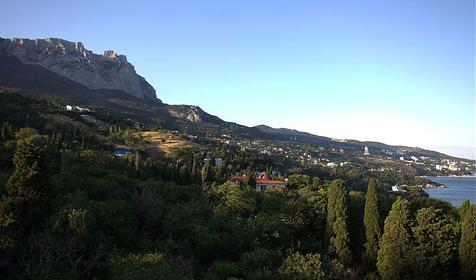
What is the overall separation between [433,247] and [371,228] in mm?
4594

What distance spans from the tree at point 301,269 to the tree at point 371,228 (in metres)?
7.84

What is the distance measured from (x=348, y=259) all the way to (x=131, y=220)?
1543 centimetres

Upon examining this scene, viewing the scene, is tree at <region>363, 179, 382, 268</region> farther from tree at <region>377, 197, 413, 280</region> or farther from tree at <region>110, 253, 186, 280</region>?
tree at <region>110, 253, 186, 280</region>

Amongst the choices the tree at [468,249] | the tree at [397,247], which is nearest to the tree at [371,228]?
the tree at [397,247]

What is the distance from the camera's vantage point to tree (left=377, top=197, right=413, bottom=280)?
29.5 metres

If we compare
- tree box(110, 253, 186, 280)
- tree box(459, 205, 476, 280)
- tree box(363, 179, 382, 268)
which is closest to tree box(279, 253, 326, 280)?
tree box(110, 253, 186, 280)

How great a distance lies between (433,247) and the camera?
99.0 feet

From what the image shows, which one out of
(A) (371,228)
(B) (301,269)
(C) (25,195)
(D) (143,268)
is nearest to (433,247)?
(A) (371,228)

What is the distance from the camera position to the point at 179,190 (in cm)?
4750

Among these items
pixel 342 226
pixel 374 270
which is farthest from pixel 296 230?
pixel 374 270

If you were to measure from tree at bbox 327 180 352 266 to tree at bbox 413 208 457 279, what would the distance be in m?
4.93

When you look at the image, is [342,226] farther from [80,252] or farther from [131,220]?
[80,252]

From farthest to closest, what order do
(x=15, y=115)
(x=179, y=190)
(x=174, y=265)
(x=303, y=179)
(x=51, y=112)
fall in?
(x=51, y=112)
(x=303, y=179)
(x=15, y=115)
(x=179, y=190)
(x=174, y=265)

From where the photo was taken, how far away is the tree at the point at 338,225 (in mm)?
33156
